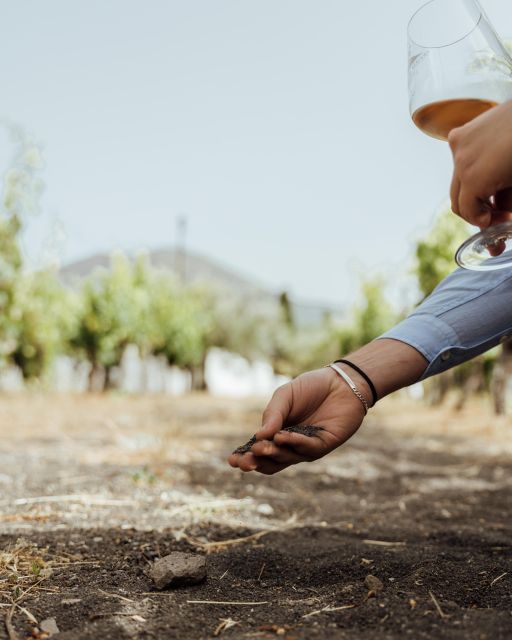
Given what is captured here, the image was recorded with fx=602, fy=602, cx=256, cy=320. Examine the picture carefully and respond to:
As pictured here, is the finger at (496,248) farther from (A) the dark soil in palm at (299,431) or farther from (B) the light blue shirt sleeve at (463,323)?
(A) the dark soil in palm at (299,431)

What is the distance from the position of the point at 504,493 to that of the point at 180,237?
36.9 metres

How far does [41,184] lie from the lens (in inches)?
520

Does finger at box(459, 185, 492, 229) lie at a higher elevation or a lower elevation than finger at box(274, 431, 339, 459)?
higher

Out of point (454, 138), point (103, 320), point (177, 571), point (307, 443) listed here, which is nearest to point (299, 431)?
point (307, 443)

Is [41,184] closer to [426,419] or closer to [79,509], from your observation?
[426,419]

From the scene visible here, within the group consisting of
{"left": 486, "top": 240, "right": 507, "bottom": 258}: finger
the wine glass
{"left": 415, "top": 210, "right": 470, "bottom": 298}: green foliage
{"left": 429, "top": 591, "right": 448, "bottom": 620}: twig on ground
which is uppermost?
{"left": 415, "top": 210, "right": 470, "bottom": 298}: green foliage

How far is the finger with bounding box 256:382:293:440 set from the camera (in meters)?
1.60

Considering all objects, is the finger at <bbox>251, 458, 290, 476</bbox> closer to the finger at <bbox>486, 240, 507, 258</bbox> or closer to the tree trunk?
the finger at <bbox>486, 240, 507, 258</bbox>

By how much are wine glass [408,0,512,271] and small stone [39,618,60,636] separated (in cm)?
136

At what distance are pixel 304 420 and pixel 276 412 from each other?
0.56 ft

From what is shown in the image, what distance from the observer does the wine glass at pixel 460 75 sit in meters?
1.57

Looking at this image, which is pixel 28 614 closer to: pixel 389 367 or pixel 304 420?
pixel 304 420

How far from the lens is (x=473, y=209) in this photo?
1.49 m

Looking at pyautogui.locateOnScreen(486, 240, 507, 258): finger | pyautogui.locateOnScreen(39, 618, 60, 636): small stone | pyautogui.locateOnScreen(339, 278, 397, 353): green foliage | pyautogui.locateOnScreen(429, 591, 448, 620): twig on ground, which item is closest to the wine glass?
pyautogui.locateOnScreen(486, 240, 507, 258): finger
